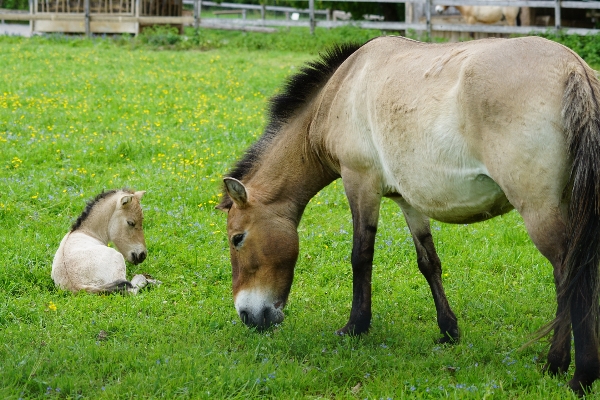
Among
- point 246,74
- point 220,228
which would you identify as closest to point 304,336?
point 220,228

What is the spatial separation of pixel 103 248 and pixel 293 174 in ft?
7.48

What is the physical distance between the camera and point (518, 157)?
4055 mm

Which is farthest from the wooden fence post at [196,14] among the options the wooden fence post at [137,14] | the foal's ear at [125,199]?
the foal's ear at [125,199]

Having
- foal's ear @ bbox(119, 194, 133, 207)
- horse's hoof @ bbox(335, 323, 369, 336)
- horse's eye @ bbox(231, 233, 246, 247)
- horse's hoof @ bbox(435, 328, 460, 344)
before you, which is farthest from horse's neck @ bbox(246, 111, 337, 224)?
Result: foal's ear @ bbox(119, 194, 133, 207)

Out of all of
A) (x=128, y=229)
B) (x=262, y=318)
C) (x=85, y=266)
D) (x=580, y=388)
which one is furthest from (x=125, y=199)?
(x=580, y=388)

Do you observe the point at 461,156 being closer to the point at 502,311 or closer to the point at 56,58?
the point at 502,311

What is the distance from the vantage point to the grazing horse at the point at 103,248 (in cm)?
671

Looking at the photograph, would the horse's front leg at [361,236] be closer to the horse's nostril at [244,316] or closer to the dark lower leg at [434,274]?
the dark lower leg at [434,274]

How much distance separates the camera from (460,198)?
4.64m

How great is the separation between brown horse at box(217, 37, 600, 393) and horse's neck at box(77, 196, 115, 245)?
2.17 m

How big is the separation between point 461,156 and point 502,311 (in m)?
2.30

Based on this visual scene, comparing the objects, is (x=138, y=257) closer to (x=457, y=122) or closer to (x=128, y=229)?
(x=128, y=229)

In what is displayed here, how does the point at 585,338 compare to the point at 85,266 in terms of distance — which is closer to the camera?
the point at 585,338

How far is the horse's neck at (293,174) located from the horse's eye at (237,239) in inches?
12.8
